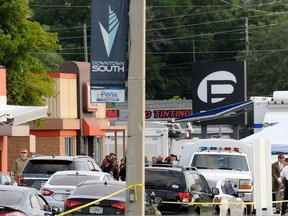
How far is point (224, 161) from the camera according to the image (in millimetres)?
33500

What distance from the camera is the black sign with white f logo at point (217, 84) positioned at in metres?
46.8

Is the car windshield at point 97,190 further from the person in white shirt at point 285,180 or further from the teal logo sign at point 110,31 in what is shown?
the person in white shirt at point 285,180

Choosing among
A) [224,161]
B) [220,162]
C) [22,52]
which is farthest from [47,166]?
[22,52]

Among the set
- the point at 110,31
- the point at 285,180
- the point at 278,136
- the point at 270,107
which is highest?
the point at 110,31

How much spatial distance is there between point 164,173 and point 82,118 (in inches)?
1085

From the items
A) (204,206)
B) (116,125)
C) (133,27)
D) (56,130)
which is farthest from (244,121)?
(133,27)

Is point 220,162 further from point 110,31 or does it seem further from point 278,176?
point 110,31

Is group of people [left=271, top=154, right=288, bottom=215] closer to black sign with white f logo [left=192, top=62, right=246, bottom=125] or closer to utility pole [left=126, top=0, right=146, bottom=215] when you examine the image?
black sign with white f logo [left=192, top=62, right=246, bottom=125]

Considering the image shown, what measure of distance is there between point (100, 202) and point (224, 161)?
13.5 m

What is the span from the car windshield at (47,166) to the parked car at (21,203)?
9.58 metres

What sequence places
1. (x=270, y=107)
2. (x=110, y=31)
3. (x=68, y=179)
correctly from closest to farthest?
(x=110, y=31) → (x=68, y=179) → (x=270, y=107)

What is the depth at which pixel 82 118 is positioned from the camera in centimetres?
5162

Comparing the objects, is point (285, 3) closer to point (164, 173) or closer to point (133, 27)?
point (164, 173)

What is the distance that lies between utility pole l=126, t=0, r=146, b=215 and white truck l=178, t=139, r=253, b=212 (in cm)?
1446
